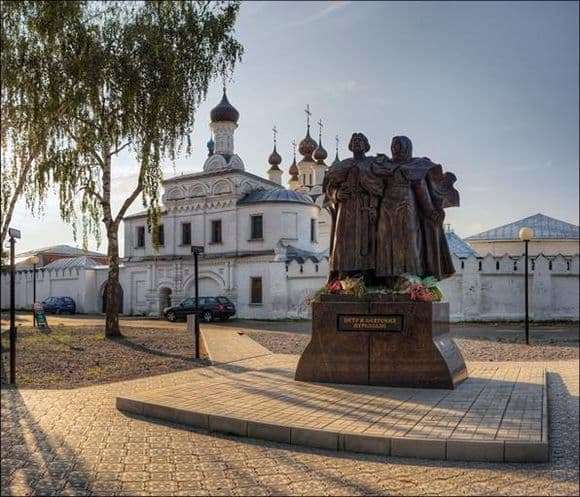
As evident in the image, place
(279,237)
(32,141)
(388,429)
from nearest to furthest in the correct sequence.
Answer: (388,429)
(32,141)
(279,237)

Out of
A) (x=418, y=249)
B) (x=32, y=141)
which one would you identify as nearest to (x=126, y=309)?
(x=32, y=141)

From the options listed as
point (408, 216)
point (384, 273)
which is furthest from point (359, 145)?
point (384, 273)

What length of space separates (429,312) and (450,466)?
3.27 m

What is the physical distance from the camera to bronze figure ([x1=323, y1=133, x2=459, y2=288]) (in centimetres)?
857

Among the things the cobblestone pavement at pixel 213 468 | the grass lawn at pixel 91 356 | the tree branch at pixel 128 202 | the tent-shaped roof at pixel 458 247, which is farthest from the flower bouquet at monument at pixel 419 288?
the tent-shaped roof at pixel 458 247

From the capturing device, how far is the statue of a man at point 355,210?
8.76 metres

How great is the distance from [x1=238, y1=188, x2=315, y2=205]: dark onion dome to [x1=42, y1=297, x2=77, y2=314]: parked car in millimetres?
10931

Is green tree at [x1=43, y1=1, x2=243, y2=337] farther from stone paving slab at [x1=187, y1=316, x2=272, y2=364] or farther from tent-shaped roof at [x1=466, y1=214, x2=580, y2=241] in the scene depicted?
tent-shaped roof at [x1=466, y1=214, x2=580, y2=241]

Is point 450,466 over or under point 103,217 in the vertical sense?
Result: under

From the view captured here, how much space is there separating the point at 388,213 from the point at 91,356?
8155 mm

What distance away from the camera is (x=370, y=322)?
8070 mm

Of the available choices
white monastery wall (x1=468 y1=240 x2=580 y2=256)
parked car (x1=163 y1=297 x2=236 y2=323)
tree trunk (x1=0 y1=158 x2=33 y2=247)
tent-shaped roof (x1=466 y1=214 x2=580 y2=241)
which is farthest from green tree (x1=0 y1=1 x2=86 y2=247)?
tent-shaped roof (x1=466 y1=214 x2=580 y2=241)

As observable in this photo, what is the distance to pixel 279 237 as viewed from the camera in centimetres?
3356

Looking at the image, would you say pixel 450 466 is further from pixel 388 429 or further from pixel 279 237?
pixel 279 237
